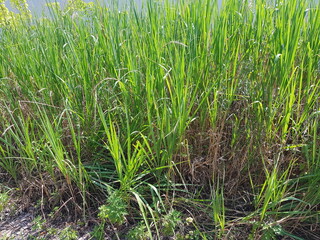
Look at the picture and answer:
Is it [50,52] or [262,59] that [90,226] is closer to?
[50,52]

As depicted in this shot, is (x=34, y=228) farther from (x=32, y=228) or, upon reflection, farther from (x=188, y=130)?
(x=188, y=130)

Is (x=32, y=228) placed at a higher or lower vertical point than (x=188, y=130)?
lower

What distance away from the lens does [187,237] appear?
1.24 meters

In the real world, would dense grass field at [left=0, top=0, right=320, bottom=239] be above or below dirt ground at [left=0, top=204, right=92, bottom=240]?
above

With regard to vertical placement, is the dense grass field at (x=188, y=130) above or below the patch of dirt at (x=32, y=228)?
above

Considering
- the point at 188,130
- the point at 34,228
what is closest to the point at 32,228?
the point at 34,228

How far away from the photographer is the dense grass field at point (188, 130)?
1244 millimetres

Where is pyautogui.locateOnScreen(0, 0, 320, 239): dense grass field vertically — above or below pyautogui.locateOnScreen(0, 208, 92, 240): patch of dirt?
above

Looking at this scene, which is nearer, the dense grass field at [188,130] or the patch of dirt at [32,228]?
the dense grass field at [188,130]

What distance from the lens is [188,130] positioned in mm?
1448

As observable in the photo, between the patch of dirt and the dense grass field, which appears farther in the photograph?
the patch of dirt

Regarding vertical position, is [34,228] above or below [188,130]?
below

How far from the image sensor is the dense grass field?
49.0 inches

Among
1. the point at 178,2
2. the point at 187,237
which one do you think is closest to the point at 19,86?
the point at 178,2
